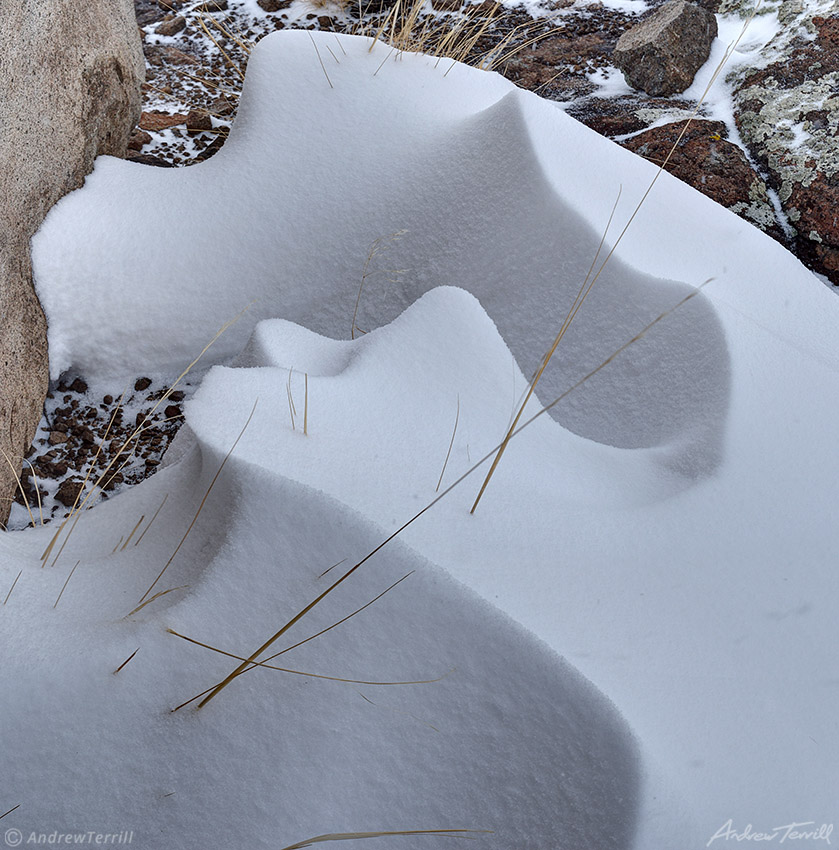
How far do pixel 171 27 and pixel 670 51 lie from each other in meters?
1.78

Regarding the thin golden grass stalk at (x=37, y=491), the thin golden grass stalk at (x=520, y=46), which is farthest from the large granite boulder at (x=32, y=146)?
the thin golden grass stalk at (x=520, y=46)

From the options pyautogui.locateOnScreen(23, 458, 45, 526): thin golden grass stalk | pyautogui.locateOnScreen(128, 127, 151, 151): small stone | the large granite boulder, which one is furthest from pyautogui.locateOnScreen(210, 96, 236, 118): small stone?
pyautogui.locateOnScreen(23, 458, 45, 526): thin golden grass stalk

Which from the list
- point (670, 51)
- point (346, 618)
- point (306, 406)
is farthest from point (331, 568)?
point (670, 51)

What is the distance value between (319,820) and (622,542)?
53cm

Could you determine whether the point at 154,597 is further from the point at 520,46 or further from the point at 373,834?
the point at 520,46

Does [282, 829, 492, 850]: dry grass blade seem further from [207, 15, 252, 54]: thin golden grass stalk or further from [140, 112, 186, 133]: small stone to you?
A: [207, 15, 252, 54]: thin golden grass stalk

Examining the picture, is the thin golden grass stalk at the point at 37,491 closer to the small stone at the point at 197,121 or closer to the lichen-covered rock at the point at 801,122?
the small stone at the point at 197,121

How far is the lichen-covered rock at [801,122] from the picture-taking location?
2111mm

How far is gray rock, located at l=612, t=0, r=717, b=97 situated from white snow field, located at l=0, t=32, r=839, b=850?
3.18 ft

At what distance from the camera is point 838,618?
108 centimetres

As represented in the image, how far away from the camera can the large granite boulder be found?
1591 millimetres

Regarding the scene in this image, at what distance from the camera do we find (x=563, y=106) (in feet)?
8.52

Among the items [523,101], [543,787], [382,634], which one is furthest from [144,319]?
[543,787]

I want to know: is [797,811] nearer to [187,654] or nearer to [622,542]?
[622,542]
